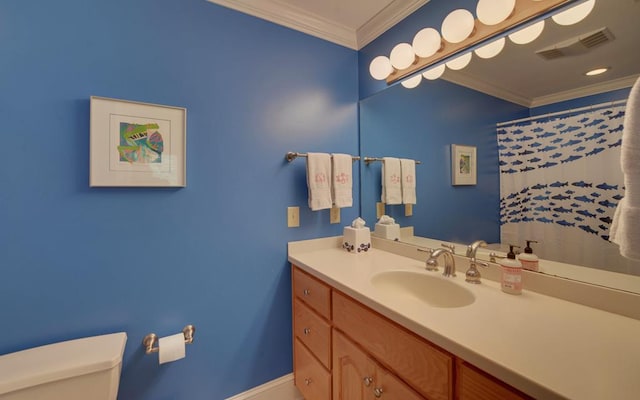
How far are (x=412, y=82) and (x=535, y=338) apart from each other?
4.54ft

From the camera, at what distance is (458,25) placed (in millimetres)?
1214

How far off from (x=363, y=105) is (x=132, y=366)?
193cm

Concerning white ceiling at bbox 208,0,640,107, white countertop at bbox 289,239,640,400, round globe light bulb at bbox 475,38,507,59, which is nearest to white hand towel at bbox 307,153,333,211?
white countertop at bbox 289,239,640,400

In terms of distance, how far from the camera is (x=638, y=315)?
77 centimetres

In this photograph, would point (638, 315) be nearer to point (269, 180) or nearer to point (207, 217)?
point (269, 180)

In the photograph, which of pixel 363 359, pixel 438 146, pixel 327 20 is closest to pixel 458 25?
pixel 438 146

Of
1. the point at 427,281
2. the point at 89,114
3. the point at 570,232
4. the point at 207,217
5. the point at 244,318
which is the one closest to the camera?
the point at 570,232

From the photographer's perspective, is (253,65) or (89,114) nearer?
(89,114)

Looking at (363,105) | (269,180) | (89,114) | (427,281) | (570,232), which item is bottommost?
(427,281)

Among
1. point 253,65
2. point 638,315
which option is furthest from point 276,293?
point 638,315

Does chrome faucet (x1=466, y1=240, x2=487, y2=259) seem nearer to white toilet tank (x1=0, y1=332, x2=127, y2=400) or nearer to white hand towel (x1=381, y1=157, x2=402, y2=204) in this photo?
white hand towel (x1=381, y1=157, x2=402, y2=204)

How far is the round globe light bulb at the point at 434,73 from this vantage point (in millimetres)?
1404

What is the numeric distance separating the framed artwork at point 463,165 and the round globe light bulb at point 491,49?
420mm

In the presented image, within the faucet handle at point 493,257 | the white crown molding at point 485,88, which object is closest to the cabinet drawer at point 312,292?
the faucet handle at point 493,257
